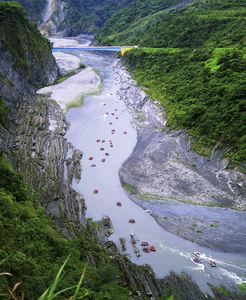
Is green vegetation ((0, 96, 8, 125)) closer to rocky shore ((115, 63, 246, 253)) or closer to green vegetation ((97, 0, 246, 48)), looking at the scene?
rocky shore ((115, 63, 246, 253))

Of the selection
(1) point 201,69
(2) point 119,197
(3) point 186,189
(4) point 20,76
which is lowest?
(3) point 186,189

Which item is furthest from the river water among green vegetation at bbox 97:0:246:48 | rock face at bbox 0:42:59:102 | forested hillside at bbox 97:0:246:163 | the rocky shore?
green vegetation at bbox 97:0:246:48

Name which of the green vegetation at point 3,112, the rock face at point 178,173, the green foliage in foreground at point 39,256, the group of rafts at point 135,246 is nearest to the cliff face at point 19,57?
the green vegetation at point 3,112

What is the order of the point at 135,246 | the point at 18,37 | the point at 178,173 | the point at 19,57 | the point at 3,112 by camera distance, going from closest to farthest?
the point at 135,246
the point at 178,173
the point at 3,112
the point at 19,57
the point at 18,37

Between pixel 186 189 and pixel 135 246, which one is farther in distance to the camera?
pixel 186 189

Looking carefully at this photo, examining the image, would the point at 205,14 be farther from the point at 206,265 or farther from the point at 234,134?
the point at 206,265

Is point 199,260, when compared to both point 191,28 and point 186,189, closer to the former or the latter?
point 186,189

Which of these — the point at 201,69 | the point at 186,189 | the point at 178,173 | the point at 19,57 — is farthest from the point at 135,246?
the point at 19,57
